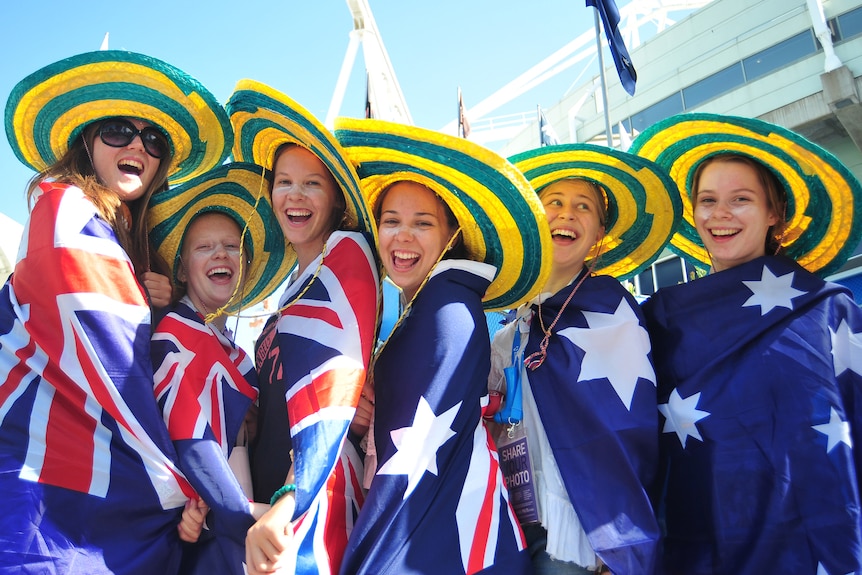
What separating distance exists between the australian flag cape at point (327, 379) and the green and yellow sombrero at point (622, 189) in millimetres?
926

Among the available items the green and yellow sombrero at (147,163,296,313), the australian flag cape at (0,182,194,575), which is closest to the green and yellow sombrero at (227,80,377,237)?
the green and yellow sombrero at (147,163,296,313)

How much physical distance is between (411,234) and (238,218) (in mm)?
953

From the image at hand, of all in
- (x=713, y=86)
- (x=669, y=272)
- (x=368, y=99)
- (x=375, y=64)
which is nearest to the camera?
(x=368, y=99)

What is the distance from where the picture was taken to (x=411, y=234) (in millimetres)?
2658

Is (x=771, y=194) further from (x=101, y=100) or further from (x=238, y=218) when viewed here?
(x=101, y=100)

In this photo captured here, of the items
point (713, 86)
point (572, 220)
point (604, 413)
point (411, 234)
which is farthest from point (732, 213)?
point (713, 86)

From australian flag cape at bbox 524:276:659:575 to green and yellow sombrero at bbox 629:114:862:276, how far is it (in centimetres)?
81

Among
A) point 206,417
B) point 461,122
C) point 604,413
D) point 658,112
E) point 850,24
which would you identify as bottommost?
point 604,413

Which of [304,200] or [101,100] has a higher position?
[101,100]

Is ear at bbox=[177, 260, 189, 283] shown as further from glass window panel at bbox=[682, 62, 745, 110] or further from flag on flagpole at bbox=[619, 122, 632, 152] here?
glass window panel at bbox=[682, 62, 745, 110]

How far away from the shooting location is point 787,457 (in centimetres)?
222

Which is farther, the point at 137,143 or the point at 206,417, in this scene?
the point at 137,143

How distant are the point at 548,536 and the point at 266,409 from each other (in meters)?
1.08

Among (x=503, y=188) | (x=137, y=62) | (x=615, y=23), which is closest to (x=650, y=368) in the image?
(x=503, y=188)
